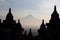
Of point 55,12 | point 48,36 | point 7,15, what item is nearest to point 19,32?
point 7,15

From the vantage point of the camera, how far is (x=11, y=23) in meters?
38.0

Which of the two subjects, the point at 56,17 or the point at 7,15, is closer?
the point at 56,17

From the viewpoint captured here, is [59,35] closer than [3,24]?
Yes

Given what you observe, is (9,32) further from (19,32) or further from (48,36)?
(48,36)

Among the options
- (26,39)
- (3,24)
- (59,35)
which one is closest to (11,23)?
(3,24)

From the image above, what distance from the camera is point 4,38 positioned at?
3794 cm

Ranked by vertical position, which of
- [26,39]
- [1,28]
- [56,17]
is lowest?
[26,39]

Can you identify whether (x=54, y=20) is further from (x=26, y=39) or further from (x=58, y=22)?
(x=26, y=39)

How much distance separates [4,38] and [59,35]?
13017 mm

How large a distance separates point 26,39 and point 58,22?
10.00 meters

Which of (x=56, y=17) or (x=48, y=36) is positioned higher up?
(x=56, y=17)

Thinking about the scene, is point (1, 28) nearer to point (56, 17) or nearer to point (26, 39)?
point (26, 39)

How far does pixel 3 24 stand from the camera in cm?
3806

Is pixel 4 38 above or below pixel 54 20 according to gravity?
below
